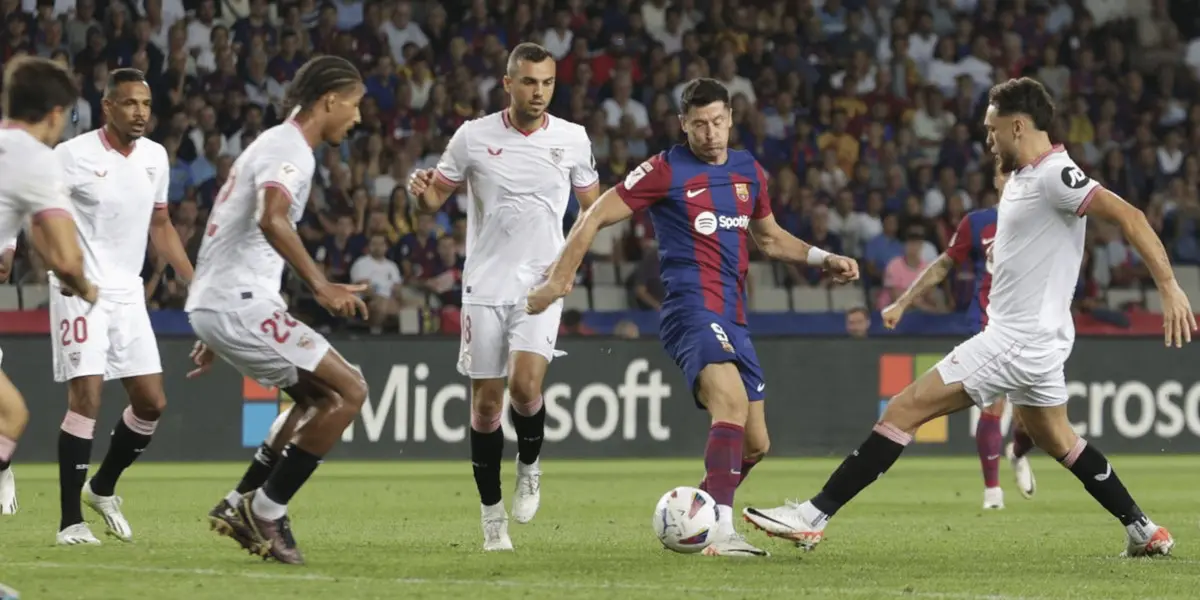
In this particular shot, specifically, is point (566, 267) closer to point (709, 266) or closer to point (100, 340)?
point (709, 266)

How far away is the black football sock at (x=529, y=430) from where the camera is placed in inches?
370

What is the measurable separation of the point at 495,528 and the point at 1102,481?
274cm

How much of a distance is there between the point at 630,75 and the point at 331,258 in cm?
476

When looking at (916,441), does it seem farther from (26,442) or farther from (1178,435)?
(26,442)

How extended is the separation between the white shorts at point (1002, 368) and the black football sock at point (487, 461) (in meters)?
2.14

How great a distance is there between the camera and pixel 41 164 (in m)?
6.81

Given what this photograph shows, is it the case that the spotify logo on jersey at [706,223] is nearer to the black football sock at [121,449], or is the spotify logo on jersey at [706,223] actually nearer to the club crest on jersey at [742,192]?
the club crest on jersey at [742,192]

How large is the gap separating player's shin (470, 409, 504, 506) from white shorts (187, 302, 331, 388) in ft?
5.03

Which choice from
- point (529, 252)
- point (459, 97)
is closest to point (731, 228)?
point (529, 252)

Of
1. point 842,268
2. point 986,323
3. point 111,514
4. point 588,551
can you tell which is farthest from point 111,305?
point 986,323

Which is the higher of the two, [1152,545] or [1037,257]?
[1037,257]

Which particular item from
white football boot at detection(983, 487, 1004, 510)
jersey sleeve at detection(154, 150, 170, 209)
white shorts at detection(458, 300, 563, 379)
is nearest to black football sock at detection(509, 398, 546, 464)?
white shorts at detection(458, 300, 563, 379)

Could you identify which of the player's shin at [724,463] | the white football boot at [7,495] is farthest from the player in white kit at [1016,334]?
the white football boot at [7,495]

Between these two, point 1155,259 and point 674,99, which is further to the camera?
point 674,99
